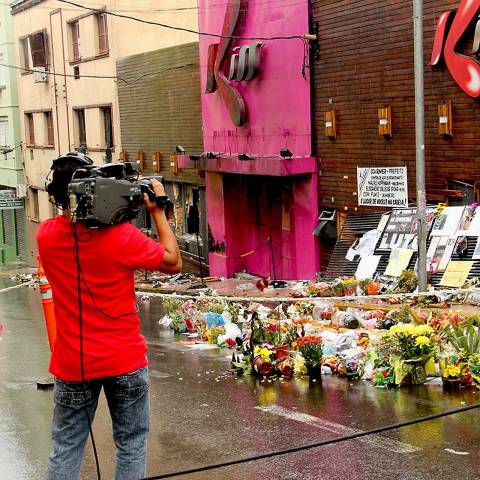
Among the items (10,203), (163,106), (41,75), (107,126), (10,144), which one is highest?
(41,75)

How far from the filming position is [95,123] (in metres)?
32.2

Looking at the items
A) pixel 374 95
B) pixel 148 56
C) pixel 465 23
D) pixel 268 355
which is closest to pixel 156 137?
pixel 148 56

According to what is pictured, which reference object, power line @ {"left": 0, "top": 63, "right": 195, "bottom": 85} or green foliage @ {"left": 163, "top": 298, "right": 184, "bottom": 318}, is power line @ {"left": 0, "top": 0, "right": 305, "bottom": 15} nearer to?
power line @ {"left": 0, "top": 63, "right": 195, "bottom": 85}

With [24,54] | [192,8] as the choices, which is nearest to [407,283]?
[192,8]

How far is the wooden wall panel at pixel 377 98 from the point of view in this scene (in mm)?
14516

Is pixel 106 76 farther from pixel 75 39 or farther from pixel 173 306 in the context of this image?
pixel 173 306

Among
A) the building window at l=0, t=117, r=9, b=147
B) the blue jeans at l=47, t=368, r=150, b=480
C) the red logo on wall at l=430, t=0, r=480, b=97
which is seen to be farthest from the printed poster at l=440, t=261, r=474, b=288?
the building window at l=0, t=117, r=9, b=147

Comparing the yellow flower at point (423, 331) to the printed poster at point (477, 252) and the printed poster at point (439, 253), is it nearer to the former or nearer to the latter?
the printed poster at point (477, 252)

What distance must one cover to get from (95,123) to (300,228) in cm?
1459

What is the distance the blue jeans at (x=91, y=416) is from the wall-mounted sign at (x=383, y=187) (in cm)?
1200

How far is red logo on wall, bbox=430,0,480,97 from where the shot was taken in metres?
13.6

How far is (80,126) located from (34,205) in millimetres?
6711

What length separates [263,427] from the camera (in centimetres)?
711

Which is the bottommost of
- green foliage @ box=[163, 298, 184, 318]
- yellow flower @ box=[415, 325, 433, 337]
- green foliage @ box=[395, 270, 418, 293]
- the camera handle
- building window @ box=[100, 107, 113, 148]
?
green foliage @ box=[163, 298, 184, 318]
